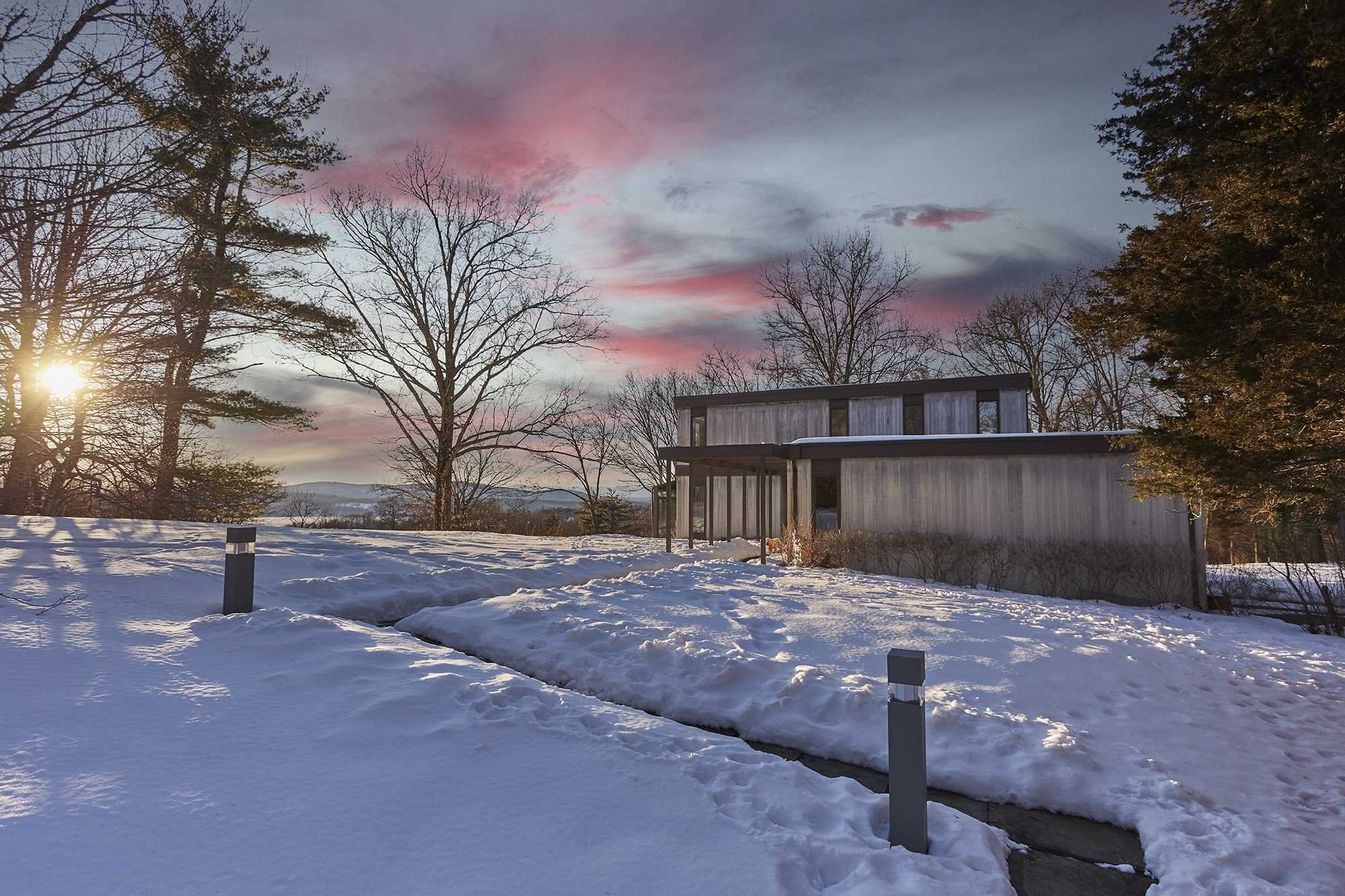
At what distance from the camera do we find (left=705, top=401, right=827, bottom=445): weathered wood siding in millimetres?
20109

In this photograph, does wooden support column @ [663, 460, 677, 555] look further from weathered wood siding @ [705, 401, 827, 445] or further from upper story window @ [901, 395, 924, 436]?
upper story window @ [901, 395, 924, 436]

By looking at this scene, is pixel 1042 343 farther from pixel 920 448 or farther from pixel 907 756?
pixel 907 756

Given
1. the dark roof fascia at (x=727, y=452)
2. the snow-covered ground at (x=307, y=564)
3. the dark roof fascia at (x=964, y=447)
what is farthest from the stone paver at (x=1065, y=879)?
the dark roof fascia at (x=727, y=452)

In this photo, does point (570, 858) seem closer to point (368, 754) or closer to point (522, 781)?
point (522, 781)

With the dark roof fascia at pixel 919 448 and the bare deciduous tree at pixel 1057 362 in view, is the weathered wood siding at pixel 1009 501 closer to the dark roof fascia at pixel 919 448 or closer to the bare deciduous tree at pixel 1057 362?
the dark roof fascia at pixel 919 448

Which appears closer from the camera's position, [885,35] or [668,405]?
[885,35]

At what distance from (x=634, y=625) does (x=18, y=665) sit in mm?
4277

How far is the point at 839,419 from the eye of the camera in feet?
65.0

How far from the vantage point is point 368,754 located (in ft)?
10.0

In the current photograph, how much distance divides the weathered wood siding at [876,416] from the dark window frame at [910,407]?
0.31 feet

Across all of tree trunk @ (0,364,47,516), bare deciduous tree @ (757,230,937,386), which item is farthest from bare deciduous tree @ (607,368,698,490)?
tree trunk @ (0,364,47,516)

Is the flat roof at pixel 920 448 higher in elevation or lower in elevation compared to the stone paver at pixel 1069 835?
higher

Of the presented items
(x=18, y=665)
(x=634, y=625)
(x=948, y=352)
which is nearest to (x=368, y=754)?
(x=18, y=665)

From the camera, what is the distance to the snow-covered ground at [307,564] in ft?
19.5
